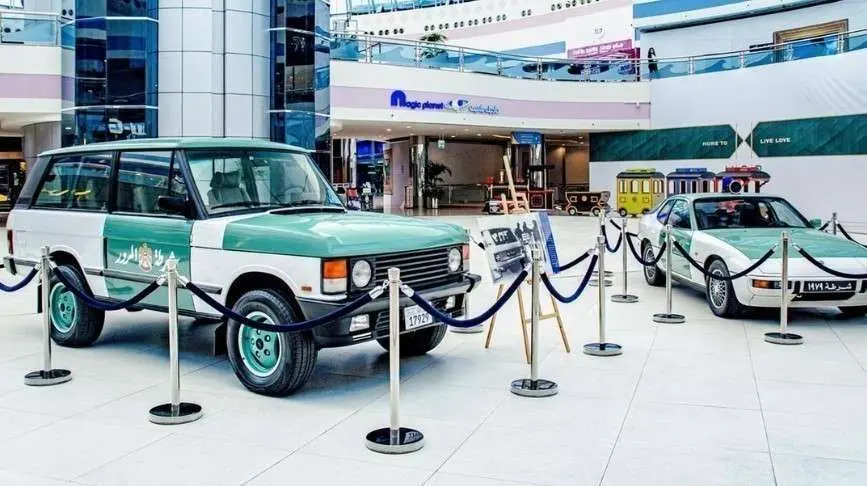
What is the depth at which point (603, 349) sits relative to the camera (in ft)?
22.1

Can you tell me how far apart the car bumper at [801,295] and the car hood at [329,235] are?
349cm

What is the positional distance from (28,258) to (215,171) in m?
2.35

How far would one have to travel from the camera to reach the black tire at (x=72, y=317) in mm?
6625

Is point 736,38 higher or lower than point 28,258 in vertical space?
higher

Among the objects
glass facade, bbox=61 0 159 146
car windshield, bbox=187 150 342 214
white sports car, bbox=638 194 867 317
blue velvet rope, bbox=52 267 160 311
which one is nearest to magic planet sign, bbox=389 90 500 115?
glass facade, bbox=61 0 159 146

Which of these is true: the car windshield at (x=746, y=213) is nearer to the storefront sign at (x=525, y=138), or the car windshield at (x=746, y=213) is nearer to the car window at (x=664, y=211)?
the car window at (x=664, y=211)

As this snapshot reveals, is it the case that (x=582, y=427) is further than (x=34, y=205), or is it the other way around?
(x=34, y=205)

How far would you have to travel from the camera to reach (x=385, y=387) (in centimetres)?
561

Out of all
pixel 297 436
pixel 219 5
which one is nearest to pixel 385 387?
pixel 297 436

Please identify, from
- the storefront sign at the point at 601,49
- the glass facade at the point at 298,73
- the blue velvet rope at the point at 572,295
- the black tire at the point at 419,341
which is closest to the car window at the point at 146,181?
the black tire at the point at 419,341

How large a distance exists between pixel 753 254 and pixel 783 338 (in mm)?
1088

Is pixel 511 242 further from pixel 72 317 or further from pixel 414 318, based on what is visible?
pixel 72 317

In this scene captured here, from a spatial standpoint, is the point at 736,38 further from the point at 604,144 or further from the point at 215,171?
the point at 215,171

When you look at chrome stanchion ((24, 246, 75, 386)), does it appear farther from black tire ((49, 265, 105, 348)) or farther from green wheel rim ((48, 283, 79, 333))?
green wheel rim ((48, 283, 79, 333))
